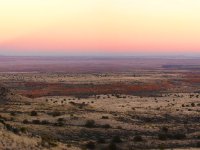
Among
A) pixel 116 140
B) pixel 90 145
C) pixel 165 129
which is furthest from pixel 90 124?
pixel 90 145

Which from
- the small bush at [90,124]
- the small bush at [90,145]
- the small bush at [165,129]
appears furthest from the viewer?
the small bush at [90,124]

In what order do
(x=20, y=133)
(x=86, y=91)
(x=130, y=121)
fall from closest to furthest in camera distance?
(x=20, y=133)
(x=130, y=121)
(x=86, y=91)

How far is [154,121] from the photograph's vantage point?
40.0m

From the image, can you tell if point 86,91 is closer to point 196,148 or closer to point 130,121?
point 130,121

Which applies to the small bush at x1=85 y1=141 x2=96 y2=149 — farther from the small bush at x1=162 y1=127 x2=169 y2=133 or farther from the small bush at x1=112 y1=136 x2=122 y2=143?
the small bush at x1=162 y1=127 x2=169 y2=133

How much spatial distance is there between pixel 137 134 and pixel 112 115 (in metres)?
8.33

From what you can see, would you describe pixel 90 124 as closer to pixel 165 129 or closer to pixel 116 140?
pixel 165 129

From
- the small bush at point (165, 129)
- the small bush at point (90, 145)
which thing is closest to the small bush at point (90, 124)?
the small bush at point (165, 129)

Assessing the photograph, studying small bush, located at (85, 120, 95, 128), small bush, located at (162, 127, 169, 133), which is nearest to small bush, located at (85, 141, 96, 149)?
small bush, located at (85, 120, 95, 128)

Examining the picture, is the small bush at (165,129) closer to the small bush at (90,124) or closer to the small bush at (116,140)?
the small bush at (90,124)

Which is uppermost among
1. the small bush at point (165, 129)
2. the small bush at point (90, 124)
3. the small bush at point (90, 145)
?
the small bush at point (90, 145)

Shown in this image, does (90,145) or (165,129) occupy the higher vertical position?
(90,145)

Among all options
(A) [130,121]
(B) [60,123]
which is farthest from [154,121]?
(B) [60,123]

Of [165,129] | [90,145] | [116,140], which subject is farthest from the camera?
[165,129]
